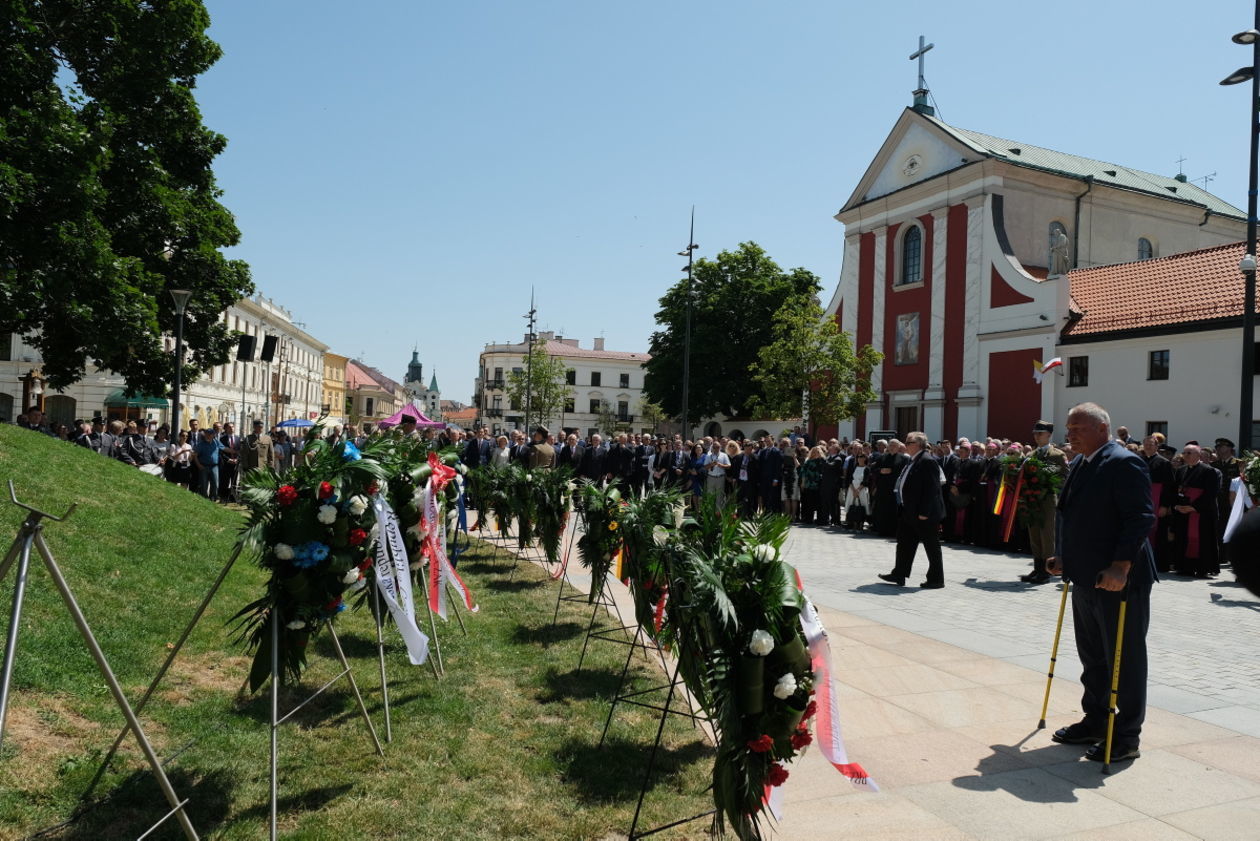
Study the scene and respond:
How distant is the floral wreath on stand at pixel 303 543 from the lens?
4.42 meters

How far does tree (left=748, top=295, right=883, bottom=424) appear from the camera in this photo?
33125 mm

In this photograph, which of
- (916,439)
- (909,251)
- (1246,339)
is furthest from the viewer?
(909,251)

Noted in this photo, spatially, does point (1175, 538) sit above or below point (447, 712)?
above

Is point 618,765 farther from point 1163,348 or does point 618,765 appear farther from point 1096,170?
point 1096,170

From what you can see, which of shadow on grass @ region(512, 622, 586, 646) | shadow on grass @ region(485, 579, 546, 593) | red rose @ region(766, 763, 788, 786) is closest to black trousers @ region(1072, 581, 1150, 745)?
red rose @ region(766, 763, 788, 786)

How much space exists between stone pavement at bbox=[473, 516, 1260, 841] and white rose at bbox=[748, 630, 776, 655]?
1.10 m

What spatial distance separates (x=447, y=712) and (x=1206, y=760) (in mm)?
4372

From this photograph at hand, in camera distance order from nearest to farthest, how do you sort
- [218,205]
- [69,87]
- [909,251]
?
[69,87], [218,205], [909,251]

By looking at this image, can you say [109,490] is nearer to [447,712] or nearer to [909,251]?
[447,712]

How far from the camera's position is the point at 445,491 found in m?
7.98

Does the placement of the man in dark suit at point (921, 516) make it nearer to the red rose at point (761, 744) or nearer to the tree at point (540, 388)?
the red rose at point (761, 744)

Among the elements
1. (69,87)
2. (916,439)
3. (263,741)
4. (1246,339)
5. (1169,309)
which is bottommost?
(263,741)

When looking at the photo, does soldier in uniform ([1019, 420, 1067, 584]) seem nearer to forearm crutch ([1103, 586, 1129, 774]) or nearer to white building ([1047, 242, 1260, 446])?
forearm crutch ([1103, 586, 1129, 774])

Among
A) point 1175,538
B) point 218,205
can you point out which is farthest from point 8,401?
point 1175,538
